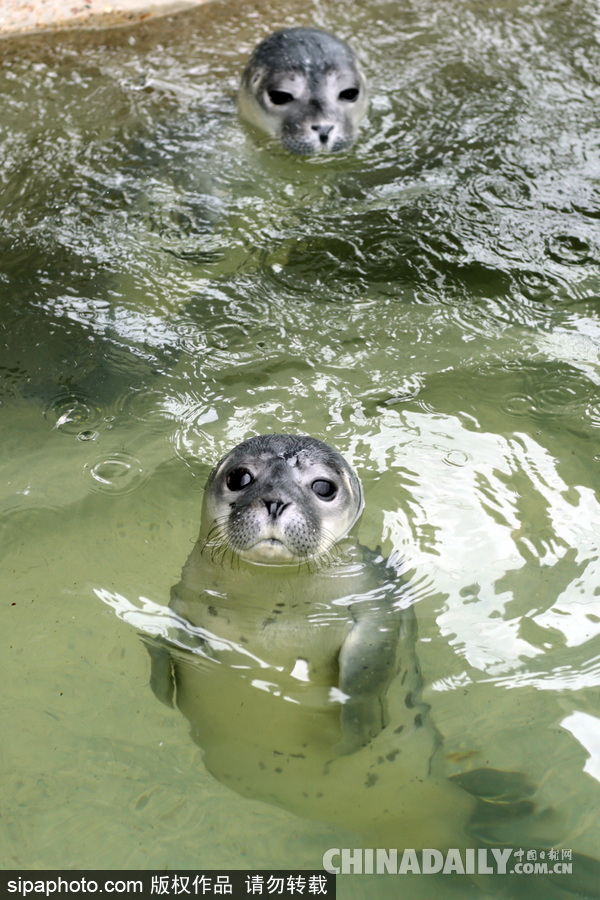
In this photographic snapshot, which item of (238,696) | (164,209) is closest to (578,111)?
(164,209)

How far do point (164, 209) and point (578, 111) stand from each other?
8.97 ft

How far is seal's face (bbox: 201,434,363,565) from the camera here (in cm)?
308

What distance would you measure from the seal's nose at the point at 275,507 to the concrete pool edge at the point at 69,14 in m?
5.66

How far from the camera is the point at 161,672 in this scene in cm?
309

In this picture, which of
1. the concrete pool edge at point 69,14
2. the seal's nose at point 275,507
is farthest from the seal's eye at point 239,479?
the concrete pool edge at point 69,14

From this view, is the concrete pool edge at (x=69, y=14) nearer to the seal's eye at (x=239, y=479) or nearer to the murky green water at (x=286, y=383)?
the murky green water at (x=286, y=383)

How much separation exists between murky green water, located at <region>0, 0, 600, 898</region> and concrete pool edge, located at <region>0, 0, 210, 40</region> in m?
0.50

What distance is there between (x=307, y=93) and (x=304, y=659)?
413 centimetres

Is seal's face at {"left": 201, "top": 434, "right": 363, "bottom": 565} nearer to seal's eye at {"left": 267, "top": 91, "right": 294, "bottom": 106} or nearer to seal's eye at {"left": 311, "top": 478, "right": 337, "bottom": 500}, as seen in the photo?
seal's eye at {"left": 311, "top": 478, "right": 337, "bottom": 500}

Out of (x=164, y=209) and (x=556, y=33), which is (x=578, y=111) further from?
(x=164, y=209)

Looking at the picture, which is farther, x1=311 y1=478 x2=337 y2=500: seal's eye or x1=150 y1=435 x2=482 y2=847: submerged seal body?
x1=311 y1=478 x2=337 y2=500: seal's eye

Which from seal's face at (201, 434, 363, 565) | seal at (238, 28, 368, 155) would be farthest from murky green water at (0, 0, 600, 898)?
seal's face at (201, 434, 363, 565)

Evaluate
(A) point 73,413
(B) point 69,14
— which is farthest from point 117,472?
(B) point 69,14

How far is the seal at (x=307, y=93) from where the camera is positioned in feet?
19.0
